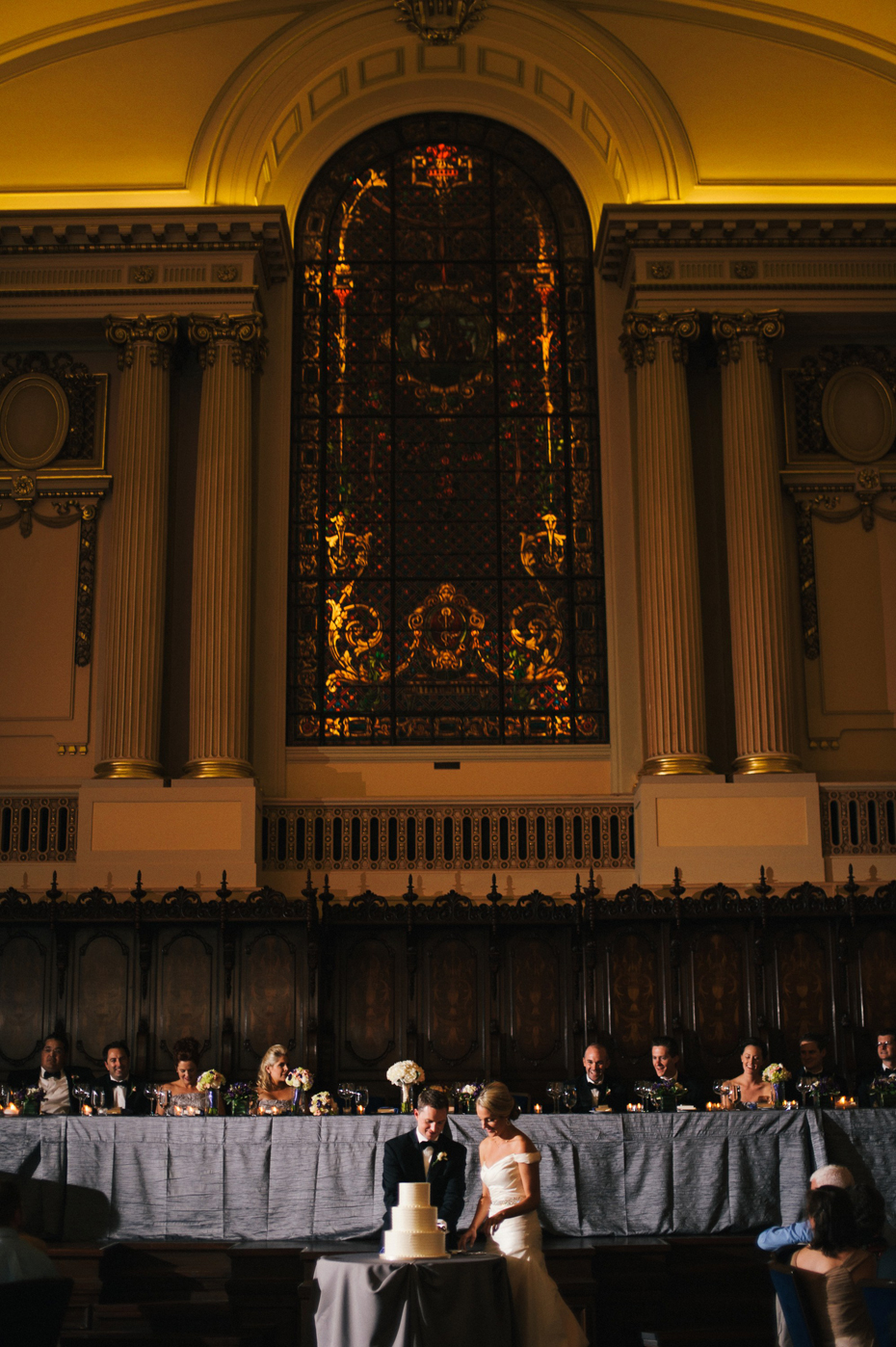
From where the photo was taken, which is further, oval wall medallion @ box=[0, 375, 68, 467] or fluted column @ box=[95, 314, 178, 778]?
oval wall medallion @ box=[0, 375, 68, 467]

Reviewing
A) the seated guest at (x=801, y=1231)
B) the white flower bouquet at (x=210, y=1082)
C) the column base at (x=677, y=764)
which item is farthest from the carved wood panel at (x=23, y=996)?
the seated guest at (x=801, y=1231)

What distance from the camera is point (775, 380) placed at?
51.5 ft

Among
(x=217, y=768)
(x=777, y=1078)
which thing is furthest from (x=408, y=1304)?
(x=217, y=768)

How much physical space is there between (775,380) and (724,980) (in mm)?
6262

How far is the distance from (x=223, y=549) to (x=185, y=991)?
4.18m

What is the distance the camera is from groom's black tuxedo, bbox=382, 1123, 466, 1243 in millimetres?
7648

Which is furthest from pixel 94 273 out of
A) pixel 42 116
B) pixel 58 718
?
pixel 58 718

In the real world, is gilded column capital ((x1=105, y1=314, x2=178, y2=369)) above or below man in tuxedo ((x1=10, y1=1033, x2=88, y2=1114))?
above

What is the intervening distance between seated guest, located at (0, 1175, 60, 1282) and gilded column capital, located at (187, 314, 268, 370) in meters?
9.93

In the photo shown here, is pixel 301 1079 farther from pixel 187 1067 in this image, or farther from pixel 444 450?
pixel 444 450

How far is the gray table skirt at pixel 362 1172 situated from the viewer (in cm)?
870

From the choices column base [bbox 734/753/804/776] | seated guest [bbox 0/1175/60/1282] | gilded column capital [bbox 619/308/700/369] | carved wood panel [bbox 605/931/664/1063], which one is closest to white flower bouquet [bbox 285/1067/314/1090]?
seated guest [bbox 0/1175/60/1282]

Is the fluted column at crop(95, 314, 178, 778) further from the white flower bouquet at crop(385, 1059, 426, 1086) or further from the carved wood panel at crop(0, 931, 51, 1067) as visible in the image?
the white flower bouquet at crop(385, 1059, 426, 1086)

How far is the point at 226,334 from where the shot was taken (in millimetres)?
15117
